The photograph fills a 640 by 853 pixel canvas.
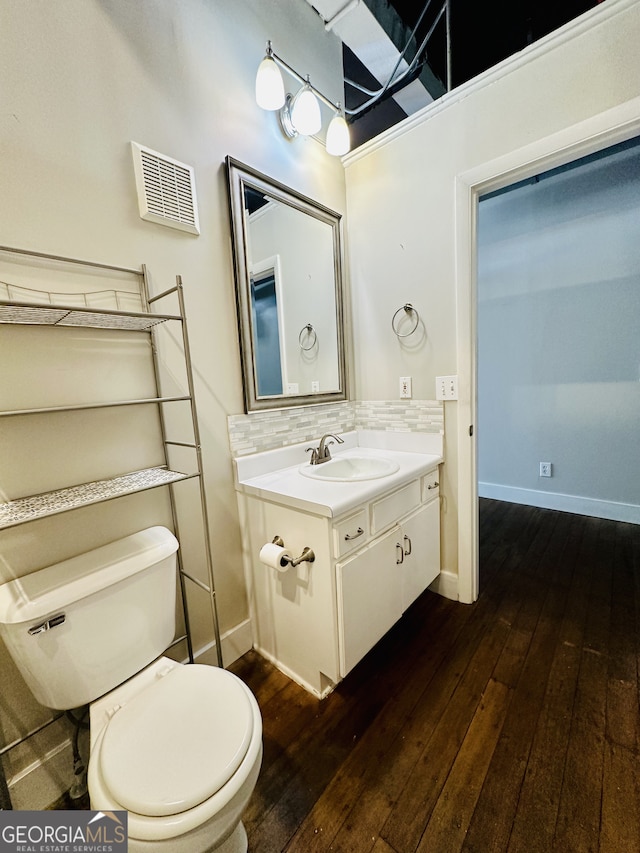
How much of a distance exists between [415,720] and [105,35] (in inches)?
99.8

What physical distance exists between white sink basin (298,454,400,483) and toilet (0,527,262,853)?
705mm

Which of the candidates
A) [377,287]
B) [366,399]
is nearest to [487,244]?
[377,287]

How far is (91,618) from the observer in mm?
907

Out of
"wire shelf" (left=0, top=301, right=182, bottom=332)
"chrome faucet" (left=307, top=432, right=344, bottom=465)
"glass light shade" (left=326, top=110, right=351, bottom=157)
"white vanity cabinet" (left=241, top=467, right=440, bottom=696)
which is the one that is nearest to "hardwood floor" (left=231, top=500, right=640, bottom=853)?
"white vanity cabinet" (left=241, top=467, right=440, bottom=696)

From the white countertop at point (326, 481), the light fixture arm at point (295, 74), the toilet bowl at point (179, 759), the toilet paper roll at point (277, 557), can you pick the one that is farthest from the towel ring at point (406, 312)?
the toilet bowl at point (179, 759)

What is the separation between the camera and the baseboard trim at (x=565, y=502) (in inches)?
103

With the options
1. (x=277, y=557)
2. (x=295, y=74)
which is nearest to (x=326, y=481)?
(x=277, y=557)

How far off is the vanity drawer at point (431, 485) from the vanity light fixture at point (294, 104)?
1702mm

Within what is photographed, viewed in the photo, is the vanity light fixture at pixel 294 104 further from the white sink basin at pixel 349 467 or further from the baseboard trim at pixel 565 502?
the baseboard trim at pixel 565 502

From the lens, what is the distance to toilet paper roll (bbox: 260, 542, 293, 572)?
118 centimetres

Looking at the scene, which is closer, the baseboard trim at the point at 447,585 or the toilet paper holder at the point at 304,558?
the toilet paper holder at the point at 304,558

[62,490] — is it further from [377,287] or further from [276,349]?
[377,287]

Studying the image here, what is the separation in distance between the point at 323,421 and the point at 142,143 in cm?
136

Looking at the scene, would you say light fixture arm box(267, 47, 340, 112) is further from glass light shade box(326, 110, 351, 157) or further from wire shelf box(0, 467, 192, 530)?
wire shelf box(0, 467, 192, 530)
